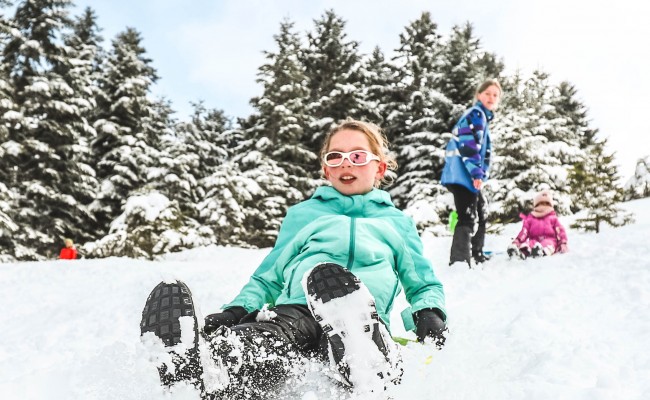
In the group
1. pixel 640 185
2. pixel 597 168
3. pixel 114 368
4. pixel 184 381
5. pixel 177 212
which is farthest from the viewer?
pixel 640 185

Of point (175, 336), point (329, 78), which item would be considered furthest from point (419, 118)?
point (175, 336)

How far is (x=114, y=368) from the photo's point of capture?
5.04 ft

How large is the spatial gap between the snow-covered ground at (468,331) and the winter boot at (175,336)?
5 cm

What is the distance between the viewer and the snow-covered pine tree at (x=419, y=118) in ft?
57.6

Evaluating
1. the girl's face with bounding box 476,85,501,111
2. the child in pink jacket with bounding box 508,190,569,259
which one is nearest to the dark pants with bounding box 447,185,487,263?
the child in pink jacket with bounding box 508,190,569,259

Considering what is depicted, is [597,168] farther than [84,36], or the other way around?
[84,36]

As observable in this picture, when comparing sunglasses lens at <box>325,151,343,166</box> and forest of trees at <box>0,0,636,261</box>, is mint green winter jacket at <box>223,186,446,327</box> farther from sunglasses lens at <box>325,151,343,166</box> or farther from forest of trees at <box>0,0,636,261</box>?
forest of trees at <box>0,0,636,261</box>

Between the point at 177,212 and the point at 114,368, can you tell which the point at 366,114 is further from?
the point at 114,368

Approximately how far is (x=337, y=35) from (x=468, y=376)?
2185 cm

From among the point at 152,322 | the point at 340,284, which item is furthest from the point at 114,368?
the point at 340,284

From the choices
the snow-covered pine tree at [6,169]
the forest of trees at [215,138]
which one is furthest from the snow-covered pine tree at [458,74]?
the snow-covered pine tree at [6,169]

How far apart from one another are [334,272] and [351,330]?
6.9 inches

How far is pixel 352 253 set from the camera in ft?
6.41

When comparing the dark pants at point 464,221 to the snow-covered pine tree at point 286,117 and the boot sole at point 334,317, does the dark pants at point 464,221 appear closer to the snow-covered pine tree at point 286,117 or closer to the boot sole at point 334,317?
the boot sole at point 334,317
